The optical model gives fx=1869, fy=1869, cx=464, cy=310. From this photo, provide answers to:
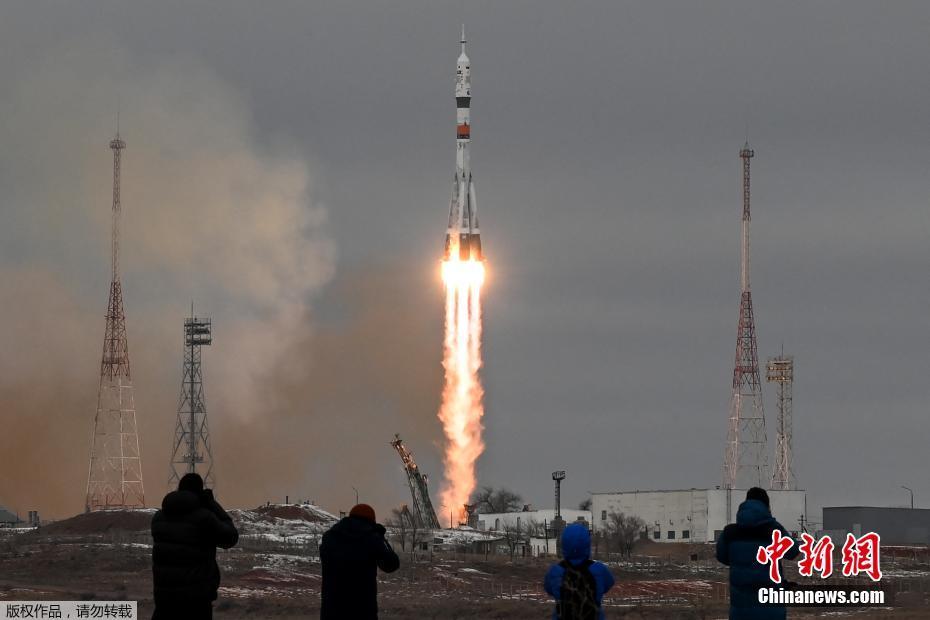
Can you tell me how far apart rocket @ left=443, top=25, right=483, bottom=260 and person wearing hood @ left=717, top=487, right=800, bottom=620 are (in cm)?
9134

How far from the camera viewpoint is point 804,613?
54594 millimetres

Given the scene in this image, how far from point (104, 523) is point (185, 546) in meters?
93.5

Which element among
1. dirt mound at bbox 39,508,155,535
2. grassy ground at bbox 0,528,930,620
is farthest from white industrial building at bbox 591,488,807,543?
dirt mound at bbox 39,508,155,535

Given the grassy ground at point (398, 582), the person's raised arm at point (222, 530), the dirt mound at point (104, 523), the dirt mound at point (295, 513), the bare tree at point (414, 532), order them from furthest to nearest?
the dirt mound at point (295, 513)
the dirt mound at point (104, 523)
the bare tree at point (414, 532)
the grassy ground at point (398, 582)
the person's raised arm at point (222, 530)

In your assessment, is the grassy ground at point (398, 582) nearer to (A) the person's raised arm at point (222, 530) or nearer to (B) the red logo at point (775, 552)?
(B) the red logo at point (775, 552)

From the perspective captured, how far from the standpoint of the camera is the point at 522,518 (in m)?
134

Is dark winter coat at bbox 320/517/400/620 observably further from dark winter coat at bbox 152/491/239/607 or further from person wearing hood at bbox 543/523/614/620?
person wearing hood at bbox 543/523/614/620

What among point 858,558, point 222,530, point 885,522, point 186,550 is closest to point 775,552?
point 222,530

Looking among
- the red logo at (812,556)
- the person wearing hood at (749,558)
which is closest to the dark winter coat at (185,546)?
the person wearing hood at (749,558)

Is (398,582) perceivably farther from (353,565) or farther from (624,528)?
(624,528)

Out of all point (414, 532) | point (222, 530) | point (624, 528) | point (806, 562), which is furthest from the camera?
point (624, 528)

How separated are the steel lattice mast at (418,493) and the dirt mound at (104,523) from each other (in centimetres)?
1581

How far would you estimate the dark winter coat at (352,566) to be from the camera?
2148cm

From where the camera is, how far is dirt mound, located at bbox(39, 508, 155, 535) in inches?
4355
